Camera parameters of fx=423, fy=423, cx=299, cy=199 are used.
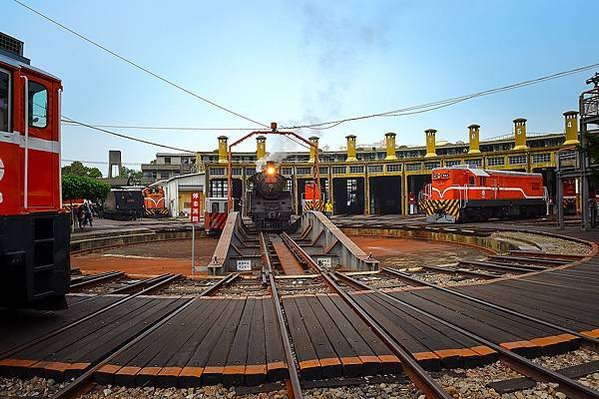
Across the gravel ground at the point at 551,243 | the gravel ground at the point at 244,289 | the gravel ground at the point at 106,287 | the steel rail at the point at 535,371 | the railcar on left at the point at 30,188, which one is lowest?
the gravel ground at the point at 244,289

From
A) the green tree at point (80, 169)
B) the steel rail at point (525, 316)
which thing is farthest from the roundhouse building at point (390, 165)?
the green tree at point (80, 169)

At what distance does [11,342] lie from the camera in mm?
4242

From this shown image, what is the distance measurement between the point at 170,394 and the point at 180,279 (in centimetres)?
588

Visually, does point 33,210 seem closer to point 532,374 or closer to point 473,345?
point 473,345

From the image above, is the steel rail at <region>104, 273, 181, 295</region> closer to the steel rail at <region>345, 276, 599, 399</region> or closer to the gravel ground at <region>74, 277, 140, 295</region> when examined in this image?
the gravel ground at <region>74, 277, 140, 295</region>

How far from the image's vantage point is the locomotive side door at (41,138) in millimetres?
4698

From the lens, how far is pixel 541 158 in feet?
107

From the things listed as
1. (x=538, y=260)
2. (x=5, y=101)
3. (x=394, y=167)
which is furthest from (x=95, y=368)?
(x=394, y=167)

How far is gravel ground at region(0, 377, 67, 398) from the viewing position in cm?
335

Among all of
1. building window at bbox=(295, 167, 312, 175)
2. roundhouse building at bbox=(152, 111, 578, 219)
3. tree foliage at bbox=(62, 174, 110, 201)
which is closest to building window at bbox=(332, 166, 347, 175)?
roundhouse building at bbox=(152, 111, 578, 219)

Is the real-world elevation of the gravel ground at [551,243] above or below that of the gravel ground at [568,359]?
above

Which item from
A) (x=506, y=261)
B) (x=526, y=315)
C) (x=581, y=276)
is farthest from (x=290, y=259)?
(x=526, y=315)

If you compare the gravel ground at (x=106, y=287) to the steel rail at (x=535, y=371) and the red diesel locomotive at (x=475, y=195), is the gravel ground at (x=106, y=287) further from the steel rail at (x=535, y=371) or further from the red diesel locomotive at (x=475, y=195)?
the red diesel locomotive at (x=475, y=195)

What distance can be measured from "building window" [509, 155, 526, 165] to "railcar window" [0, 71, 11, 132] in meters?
35.5
